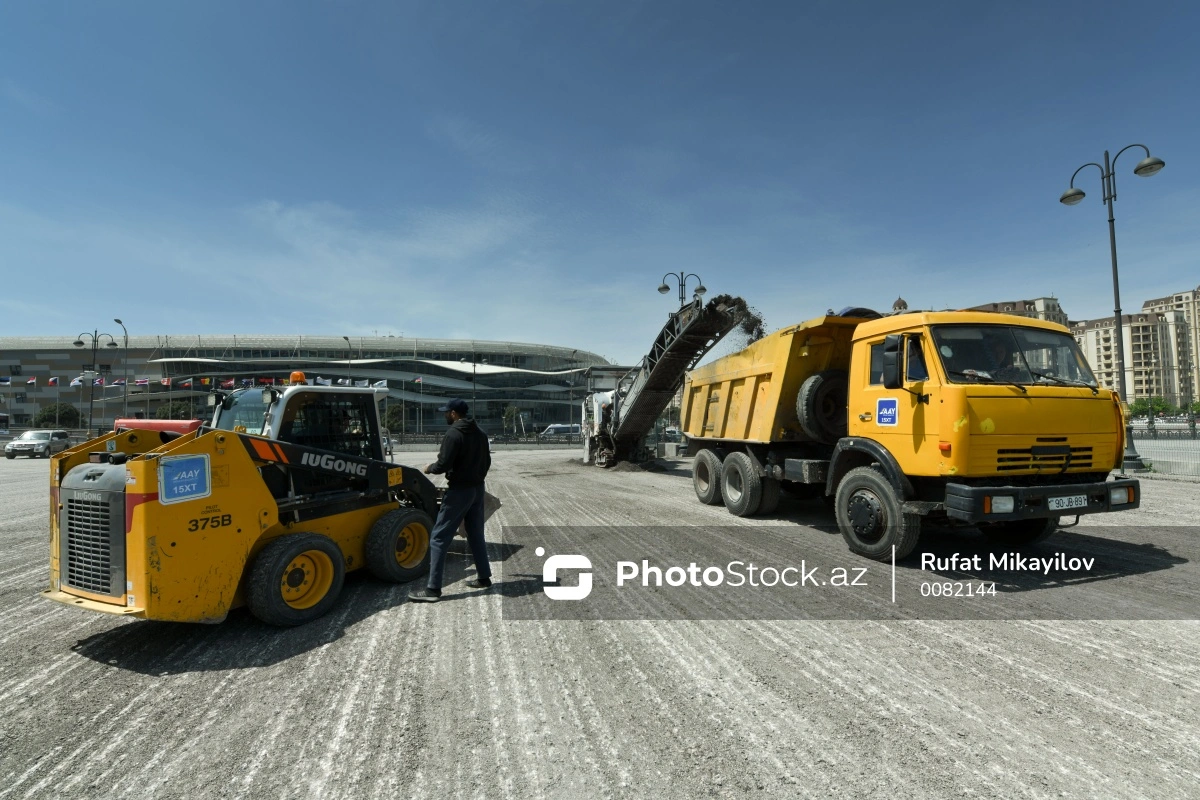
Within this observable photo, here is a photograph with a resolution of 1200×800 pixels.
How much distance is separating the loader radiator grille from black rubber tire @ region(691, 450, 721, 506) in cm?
835

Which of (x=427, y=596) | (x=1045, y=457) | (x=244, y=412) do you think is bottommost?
(x=427, y=596)

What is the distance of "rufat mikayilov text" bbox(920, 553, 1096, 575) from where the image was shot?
5.87 m

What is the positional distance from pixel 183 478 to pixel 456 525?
83.0 inches

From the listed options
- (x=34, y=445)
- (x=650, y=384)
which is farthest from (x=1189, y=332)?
(x=34, y=445)

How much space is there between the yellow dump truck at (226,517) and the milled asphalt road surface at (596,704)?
0.39 m

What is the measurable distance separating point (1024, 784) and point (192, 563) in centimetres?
481

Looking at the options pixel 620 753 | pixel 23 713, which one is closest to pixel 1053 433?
pixel 620 753

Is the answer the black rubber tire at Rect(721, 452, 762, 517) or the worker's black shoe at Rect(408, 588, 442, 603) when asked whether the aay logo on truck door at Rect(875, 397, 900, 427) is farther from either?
the worker's black shoe at Rect(408, 588, 442, 603)

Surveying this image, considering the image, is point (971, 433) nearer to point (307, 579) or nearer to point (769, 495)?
point (769, 495)

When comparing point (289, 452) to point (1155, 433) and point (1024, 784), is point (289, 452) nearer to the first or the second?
point (1024, 784)

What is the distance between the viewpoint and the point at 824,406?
311 inches

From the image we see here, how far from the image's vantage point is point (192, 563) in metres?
3.88

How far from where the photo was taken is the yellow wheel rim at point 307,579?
4449 mm

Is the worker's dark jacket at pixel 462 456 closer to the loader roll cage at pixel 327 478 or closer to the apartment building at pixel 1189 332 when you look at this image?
the loader roll cage at pixel 327 478
